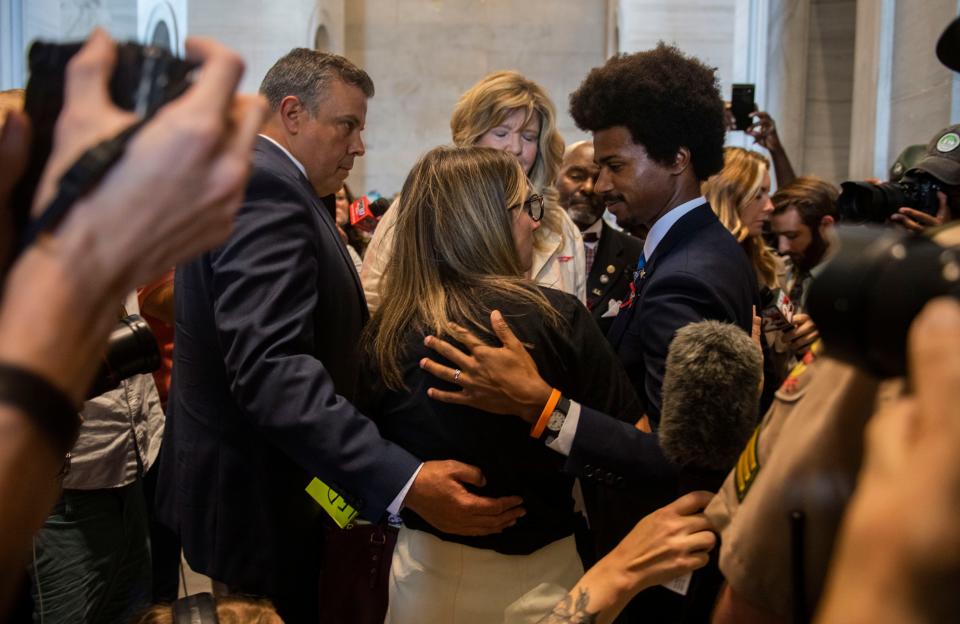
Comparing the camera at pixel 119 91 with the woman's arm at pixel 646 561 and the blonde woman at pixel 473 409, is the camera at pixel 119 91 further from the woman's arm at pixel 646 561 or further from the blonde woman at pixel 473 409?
the blonde woman at pixel 473 409

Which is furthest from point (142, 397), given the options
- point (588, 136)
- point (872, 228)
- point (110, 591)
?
point (588, 136)

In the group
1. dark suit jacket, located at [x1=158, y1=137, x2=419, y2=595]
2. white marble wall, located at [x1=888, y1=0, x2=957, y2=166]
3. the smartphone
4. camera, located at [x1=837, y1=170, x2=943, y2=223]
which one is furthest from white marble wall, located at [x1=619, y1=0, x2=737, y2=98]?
dark suit jacket, located at [x1=158, y1=137, x2=419, y2=595]

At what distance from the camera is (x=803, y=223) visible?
4.33 m

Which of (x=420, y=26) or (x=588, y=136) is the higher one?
(x=420, y=26)

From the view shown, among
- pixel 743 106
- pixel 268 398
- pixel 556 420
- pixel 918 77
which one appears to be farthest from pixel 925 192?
pixel 743 106

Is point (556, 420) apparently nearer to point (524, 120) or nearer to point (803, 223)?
point (524, 120)

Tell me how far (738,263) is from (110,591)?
2003 millimetres

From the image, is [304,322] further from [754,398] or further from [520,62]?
[520,62]

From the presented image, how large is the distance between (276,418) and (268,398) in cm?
5

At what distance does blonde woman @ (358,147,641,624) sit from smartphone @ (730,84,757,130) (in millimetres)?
3701

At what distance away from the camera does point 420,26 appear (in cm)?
1227

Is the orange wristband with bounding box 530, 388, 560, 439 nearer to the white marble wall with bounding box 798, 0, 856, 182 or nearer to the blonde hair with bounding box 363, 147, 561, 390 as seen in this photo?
the blonde hair with bounding box 363, 147, 561, 390

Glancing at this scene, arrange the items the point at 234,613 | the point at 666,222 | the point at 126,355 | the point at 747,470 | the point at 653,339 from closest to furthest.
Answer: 1. the point at 747,470
2. the point at 234,613
3. the point at 126,355
4. the point at 653,339
5. the point at 666,222

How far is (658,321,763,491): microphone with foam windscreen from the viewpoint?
1.38 m
